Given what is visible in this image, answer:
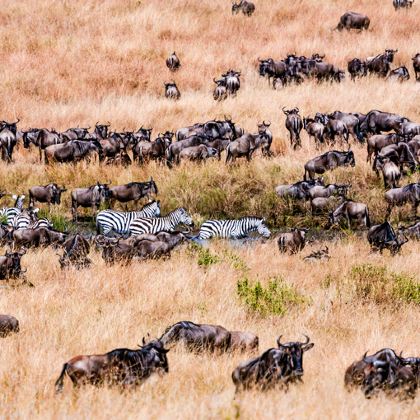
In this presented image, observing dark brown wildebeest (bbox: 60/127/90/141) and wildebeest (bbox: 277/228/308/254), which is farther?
dark brown wildebeest (bbox: 60/127/90/141)

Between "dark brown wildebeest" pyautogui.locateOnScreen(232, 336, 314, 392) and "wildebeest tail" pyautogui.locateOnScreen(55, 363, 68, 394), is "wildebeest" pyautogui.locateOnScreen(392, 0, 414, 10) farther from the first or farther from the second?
"wildebeest tail" pyautogui.locateOnScreen(55, 363, 68, 394)

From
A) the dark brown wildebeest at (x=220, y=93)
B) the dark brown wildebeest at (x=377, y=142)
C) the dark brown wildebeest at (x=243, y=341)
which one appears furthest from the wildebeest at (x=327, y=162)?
the dark brown wildebeest at (x=243, y=341)

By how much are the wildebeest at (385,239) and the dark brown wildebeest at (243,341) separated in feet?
19.0

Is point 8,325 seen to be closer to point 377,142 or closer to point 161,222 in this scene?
point 161,222


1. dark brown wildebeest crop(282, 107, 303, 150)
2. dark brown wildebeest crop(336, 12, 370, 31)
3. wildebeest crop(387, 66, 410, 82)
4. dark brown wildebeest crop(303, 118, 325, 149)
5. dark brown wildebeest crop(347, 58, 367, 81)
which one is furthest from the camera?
dark brown wildebeest crop(336, 12, 370, 31)

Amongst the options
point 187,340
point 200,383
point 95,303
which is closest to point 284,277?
point 95,303

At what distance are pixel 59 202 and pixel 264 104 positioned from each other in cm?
753

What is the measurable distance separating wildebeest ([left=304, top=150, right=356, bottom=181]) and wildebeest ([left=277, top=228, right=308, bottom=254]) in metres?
3.33

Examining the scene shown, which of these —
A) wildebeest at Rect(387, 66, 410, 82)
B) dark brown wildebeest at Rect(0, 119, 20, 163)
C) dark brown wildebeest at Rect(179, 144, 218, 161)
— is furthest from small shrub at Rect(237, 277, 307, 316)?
wildebeest at Rect(387, 66, 410, 82)

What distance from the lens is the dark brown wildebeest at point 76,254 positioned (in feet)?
43.8

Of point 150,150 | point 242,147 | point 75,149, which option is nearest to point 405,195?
point 242,147

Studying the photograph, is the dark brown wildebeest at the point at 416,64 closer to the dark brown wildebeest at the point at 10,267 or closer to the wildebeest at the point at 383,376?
the dark brown wildebeest at the point at 10,267

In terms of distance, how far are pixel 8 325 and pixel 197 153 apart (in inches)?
417

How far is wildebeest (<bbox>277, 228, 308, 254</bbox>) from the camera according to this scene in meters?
15.3
